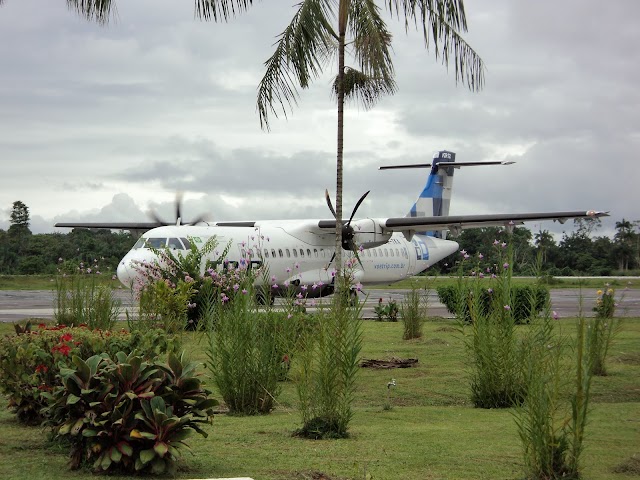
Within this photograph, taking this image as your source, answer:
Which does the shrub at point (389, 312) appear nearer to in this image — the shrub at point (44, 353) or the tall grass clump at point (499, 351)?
the tall grass clump at point (499, 351)

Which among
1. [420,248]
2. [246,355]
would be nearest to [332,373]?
[246,355]

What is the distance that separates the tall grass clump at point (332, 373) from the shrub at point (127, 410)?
147 centimetres

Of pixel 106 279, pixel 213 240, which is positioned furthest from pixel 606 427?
pixel 213 240

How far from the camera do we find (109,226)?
33.8 metres

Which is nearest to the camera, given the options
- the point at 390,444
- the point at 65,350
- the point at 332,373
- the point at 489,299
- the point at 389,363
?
the point at 65,350

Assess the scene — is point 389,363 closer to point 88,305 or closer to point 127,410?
point 88,305

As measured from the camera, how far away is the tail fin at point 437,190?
123 feet

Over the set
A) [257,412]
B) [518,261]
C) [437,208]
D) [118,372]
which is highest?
[437,208]

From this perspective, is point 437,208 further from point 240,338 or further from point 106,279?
point 240,338

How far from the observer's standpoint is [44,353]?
7.07m

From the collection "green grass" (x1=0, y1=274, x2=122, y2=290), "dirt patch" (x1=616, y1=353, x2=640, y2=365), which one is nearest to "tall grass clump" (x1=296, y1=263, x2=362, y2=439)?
"dirt patch" (x1=616, y1=353, x2=640, y2=365)

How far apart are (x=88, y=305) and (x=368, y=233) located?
17.4 m

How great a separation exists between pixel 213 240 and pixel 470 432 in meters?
14.4

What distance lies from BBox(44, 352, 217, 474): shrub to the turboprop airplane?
15634 millimetres
